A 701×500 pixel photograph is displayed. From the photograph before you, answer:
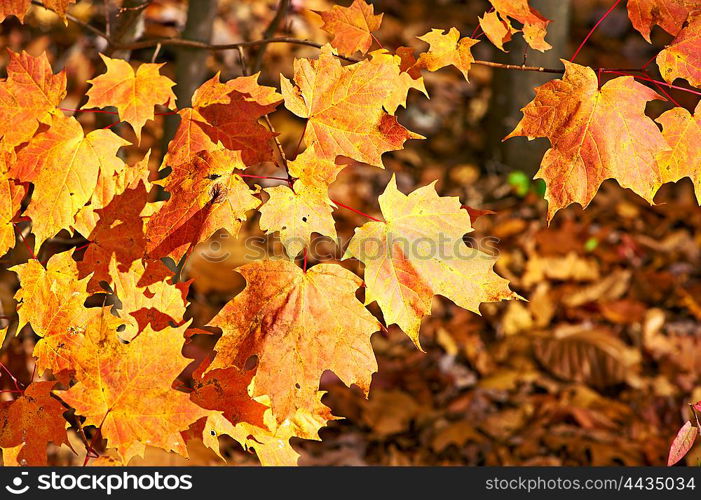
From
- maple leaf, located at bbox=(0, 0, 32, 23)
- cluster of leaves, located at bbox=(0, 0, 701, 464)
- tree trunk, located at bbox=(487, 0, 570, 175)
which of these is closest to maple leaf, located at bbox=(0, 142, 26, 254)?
cluster of leaves, located at bbox=(0, 0, 701, 464)

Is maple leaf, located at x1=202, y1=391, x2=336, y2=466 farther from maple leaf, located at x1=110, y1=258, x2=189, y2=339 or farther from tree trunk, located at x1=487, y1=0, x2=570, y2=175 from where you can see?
tree trunk, located at x1=487, y1=0, x2=570, y2=175

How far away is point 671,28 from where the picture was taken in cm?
147

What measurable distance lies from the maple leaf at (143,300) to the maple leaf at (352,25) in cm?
62

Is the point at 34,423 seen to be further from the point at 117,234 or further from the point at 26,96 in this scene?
the point at 26,96

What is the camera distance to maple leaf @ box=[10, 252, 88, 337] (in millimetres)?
1374

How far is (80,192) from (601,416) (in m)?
1.96

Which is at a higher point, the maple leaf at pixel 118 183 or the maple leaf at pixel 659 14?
the maple leaf at pixel 659 14

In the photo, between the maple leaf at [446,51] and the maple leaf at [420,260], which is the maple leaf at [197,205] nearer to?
the maple leaf at [420,260]

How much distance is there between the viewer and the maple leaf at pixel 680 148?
1.34m

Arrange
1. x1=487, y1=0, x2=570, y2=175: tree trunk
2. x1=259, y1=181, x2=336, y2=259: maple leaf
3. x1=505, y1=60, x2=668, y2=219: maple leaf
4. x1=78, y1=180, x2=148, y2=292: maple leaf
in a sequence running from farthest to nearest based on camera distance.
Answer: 1. x1=487, y1=0, x2=570, y2=175: tree trunk
2. x1=78, y1=180, x2=148, y2=292: maple leaf
3. x1=505, y1=60, x2=668, y2=219: maple leaf
4. x1=259, y1=181, x2=336, y2=259: maple leaf

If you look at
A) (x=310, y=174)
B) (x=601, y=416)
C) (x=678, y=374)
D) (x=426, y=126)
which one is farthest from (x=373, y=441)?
(x=426, y=126)

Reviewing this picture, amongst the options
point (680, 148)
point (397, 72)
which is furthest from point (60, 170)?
point (680, 148)

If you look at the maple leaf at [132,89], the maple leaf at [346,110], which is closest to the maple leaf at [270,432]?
the maple leaf at [346,110]

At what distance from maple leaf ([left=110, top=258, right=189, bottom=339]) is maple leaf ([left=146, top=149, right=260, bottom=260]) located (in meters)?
0.15
